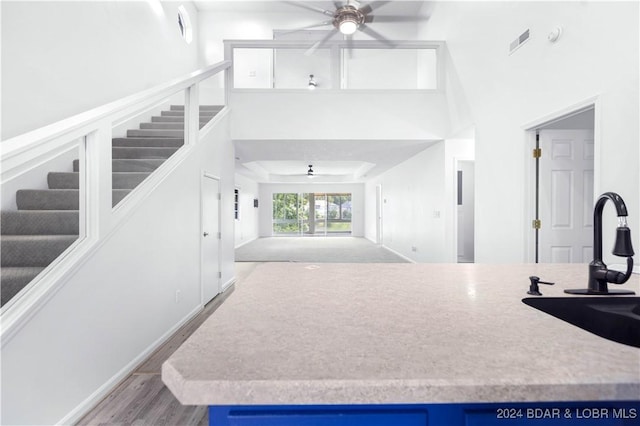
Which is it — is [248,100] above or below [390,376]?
above

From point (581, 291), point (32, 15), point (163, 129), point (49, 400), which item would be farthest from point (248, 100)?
point (581, 291)

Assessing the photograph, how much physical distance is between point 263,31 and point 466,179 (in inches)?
216

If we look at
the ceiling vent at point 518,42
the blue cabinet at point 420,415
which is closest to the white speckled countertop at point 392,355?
the blue cabinet at point 420,415

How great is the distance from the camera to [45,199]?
2.42 meters

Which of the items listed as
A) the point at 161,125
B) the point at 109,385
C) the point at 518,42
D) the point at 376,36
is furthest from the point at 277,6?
the point at 109,385

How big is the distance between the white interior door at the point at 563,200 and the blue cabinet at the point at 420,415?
2908 millimetres

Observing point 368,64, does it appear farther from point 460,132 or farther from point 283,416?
point 283,416

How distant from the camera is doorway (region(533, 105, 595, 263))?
3023mm

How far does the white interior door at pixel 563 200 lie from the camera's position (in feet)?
9.92

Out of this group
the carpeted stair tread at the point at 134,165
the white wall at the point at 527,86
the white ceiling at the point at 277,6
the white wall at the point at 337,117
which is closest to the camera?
the white wall at the point at 527,86

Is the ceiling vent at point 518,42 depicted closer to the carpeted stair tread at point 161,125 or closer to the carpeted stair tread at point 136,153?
the carpeted stair tread at point 136,153

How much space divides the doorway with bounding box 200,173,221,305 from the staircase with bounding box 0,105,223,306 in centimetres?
62

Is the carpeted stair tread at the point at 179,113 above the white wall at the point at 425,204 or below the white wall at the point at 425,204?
above

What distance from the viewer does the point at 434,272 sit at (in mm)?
1401
